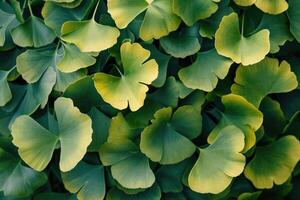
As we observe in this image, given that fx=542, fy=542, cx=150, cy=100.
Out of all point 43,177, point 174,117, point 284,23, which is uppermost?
point 284,23

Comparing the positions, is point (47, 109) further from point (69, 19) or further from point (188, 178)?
point (188, 178)

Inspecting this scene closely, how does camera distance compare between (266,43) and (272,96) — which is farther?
(272,96)

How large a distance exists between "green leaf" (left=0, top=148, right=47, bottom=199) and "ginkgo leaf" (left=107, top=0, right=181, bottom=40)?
30 centimetres

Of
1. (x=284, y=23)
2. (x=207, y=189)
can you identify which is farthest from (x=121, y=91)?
(x=284, y=23)

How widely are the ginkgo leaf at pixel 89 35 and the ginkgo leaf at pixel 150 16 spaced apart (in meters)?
0.03

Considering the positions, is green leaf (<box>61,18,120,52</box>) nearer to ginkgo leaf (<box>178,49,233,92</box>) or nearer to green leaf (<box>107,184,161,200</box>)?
ginkgo leaf (<box>178,49,233,92</box>)

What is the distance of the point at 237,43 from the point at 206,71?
2.8 inches

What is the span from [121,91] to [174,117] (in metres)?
0.10

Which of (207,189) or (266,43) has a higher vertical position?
(266,43)

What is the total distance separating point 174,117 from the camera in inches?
36.0

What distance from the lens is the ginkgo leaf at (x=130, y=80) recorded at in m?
0.87

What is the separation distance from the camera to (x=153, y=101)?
0.93 m

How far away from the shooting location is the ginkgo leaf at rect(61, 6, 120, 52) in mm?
903

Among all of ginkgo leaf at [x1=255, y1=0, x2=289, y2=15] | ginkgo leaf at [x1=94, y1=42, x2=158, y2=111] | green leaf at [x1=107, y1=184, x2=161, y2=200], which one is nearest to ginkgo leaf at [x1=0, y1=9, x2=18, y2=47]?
ginkgo leaf at [x1=94, y1=42, x2=158, y2=111]
